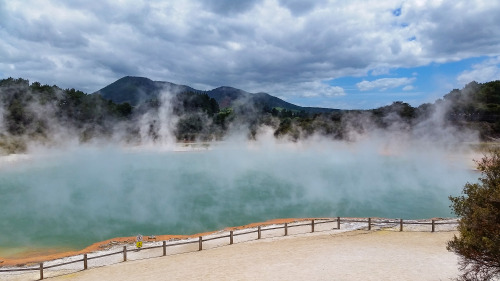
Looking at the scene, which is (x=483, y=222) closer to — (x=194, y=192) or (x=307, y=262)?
(x=307, y=262)

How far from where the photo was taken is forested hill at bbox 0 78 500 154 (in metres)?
46.4

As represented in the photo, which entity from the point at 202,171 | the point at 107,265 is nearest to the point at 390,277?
the point at 107,265

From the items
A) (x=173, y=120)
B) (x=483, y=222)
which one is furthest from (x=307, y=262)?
(x=173, y=120)

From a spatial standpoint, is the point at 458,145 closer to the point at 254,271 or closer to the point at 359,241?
the point at 359,241

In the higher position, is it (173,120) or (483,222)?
(173,120)

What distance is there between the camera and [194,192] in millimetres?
24328

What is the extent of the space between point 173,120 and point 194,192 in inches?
1670

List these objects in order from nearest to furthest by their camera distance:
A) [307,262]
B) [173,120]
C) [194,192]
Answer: [307,262], [194,192], [173,120]

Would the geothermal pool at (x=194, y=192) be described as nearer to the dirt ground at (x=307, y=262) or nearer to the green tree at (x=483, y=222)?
the dirt ground at (x=307, y=262)

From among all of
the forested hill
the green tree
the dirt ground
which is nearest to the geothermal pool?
the dirt ground

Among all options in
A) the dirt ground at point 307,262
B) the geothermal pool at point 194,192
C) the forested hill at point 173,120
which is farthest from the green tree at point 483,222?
the forested hill at point 173,120

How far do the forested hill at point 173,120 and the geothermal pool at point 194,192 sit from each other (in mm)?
7846

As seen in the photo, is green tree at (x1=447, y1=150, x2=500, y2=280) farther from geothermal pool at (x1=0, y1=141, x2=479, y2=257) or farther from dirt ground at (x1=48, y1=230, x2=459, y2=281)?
geothermal pool at (x1=0, y1=141, x2=479, y2=257)

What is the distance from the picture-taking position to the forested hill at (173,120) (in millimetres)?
46375
